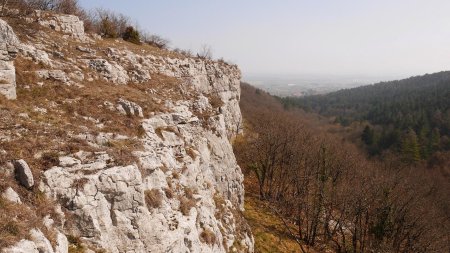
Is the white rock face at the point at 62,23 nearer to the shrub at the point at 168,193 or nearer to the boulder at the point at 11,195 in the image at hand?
the shrub at the point at 168,193

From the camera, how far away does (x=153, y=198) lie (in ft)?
45.7

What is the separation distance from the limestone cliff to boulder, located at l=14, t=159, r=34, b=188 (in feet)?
0.21

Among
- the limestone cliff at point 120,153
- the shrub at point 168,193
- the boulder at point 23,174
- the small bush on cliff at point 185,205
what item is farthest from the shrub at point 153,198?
the boulder at point 23,174

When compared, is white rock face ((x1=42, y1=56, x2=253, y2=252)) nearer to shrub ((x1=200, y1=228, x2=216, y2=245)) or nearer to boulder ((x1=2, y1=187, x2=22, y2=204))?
shrub ((x1=200, y1=228, x2=216, y2=245))

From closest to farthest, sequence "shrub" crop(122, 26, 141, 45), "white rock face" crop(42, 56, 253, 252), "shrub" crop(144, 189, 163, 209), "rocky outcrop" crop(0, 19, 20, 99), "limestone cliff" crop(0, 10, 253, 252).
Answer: "limestone cliff" crop(0, 10, 253, 252) < "white rock face" crop(42, 56, 253, 252) < "shrub" crop(144, 189, 163, 209) < "rocky outcrop" crop(0, 19, 20, 99) < "shrub" crop(122, 26, 141, 45)

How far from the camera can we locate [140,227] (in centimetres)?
1263

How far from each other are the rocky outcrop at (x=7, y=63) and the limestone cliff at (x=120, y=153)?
0.17ft

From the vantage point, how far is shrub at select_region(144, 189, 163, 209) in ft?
44.9

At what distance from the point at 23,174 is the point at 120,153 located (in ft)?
13.6

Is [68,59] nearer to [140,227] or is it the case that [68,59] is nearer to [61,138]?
[61,138]

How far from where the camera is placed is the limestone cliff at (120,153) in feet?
37.5

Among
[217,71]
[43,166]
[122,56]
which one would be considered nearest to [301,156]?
[217,71]

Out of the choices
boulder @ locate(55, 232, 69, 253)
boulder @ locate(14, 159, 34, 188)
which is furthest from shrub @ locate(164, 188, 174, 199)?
boulder @ locate(14, 159, 34, 188)

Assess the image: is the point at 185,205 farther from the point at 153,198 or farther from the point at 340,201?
the point at 340,201
